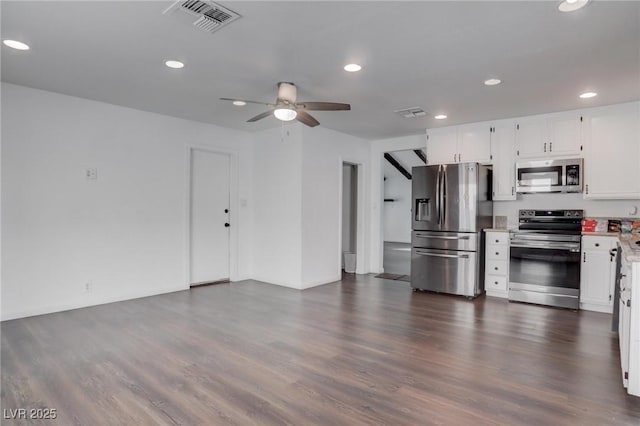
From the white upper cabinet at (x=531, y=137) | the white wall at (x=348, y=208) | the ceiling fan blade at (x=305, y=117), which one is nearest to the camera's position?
the ceiling fan blade at (x=305, y=117)

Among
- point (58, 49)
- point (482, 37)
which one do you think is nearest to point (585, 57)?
point (482, 37)

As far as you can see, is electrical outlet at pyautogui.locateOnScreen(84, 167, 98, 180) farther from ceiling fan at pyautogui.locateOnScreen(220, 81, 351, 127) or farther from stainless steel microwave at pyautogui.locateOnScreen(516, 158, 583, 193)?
stainless steel microwave at pyautogui.locateOnScreen(516, 158, 583, 193)

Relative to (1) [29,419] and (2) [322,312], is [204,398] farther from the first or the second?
(2) [322,312]

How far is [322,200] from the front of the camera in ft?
19.1

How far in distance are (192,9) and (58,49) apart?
1.47 m

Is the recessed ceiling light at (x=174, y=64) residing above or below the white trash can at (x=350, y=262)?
above

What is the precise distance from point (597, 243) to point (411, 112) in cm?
273

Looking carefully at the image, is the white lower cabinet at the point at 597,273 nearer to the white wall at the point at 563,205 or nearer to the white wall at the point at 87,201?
the white wall at the point at 563,205

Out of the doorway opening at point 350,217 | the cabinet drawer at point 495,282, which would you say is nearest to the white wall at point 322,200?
the doorway opening at point 350,217

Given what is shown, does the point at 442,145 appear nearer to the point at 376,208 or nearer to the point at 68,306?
the point at 376,208

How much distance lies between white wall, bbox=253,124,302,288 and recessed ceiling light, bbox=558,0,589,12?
360 centimetres

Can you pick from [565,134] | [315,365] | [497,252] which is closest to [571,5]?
[565,134]

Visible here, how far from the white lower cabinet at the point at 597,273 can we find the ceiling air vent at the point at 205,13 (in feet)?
15.0

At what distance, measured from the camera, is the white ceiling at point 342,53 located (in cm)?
243
